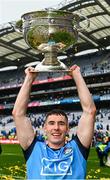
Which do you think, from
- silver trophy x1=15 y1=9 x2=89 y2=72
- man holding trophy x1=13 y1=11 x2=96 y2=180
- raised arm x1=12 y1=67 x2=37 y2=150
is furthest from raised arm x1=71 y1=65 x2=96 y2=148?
raised arm x1=12 y1=67 x2=37 y2=150

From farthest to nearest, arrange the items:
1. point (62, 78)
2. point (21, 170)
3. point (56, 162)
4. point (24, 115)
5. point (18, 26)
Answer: point (62, 78) < point (21, 170) < point (18, 26) < point (24, 115) < point (56, 162)

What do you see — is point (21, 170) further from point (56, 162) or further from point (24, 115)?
point (56, 162)

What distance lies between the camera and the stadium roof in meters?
34.1

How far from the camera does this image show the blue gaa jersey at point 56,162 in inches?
126

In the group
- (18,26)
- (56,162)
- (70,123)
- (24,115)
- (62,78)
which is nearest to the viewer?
(56,162)

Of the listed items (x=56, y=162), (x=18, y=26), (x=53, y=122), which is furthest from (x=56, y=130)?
(x=18, y=26)

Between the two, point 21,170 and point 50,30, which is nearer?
point 50,30

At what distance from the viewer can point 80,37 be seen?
41.9 m

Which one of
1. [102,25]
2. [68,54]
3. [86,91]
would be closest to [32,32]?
[86,91]

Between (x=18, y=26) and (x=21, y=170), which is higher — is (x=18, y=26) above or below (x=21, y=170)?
above

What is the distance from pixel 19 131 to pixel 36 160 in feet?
0.87

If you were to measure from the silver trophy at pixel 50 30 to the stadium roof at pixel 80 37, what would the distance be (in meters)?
24.0

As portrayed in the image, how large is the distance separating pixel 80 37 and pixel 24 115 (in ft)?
128

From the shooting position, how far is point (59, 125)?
3.30 m
